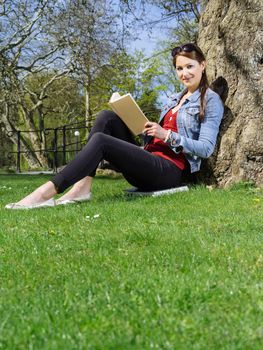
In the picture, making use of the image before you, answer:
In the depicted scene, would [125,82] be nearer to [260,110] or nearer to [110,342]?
[260,110]

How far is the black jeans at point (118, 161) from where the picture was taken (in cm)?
482

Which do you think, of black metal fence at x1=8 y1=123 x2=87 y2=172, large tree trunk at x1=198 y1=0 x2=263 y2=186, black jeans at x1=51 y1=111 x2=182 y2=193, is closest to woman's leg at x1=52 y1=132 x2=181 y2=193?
black jeans at x1=51 y1=111 x2=182 y2=193

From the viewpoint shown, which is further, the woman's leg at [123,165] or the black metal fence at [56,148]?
the black metal fence at [56,148]

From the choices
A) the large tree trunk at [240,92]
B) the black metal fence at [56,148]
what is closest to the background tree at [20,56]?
the black metal fence at [56,148]

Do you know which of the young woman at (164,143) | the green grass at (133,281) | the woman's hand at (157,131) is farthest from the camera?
the woman's hand at (157,131)

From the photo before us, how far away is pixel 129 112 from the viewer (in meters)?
5.25

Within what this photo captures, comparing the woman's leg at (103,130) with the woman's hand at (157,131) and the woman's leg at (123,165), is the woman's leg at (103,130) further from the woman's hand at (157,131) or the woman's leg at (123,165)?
the woman's hand at (157,131)

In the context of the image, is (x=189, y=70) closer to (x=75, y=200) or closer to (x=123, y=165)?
(x=123, y=165)

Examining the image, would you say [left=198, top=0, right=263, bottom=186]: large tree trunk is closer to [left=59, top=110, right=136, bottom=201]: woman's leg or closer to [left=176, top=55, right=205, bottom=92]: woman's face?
[left=176, top=55, right=205, bottom=92]: woman's face

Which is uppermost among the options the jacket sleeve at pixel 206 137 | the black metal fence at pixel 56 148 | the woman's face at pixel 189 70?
the woman's face at pixel 189 70

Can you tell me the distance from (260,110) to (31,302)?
4.44 m

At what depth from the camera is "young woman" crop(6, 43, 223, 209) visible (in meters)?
4.95

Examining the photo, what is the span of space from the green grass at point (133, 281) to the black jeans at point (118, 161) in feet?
2.11

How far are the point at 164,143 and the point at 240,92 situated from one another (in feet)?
4.25
